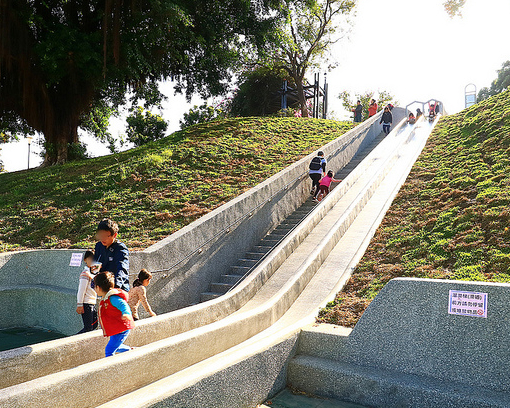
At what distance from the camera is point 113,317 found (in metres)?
4.36

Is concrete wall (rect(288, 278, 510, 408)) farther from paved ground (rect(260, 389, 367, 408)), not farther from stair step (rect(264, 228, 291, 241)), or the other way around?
stair step (rect(264, 228, 291, 241))

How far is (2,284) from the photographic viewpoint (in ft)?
27.6

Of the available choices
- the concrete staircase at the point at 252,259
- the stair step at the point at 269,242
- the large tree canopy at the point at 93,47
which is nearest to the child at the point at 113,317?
the concrete staircase at the point at 252,259

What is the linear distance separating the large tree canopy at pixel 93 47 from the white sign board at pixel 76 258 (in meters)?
10.1

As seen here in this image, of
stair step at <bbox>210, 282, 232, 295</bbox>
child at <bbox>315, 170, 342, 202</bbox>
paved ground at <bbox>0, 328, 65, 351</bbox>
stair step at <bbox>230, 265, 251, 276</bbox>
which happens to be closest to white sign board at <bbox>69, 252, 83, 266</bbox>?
paved ground at <bbox>0, 328, 65, 351</bbox>

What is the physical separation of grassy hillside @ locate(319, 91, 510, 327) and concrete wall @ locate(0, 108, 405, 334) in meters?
Result: 2.77

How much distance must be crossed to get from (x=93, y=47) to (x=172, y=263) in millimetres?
12117

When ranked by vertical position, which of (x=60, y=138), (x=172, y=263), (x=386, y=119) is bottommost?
(x=172, y=263)

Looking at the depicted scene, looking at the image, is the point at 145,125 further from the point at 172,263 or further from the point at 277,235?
the point at 172,263

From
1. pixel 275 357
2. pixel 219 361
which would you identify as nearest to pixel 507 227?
pixel 275 357

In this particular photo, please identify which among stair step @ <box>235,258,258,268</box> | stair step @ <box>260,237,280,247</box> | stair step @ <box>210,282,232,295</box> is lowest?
stair step @ <box>210,282,232,295</box>

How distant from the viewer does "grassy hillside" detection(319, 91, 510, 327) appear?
6703mm

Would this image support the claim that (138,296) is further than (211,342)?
Yes

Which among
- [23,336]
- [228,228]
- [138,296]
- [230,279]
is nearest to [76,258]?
[23,336]
